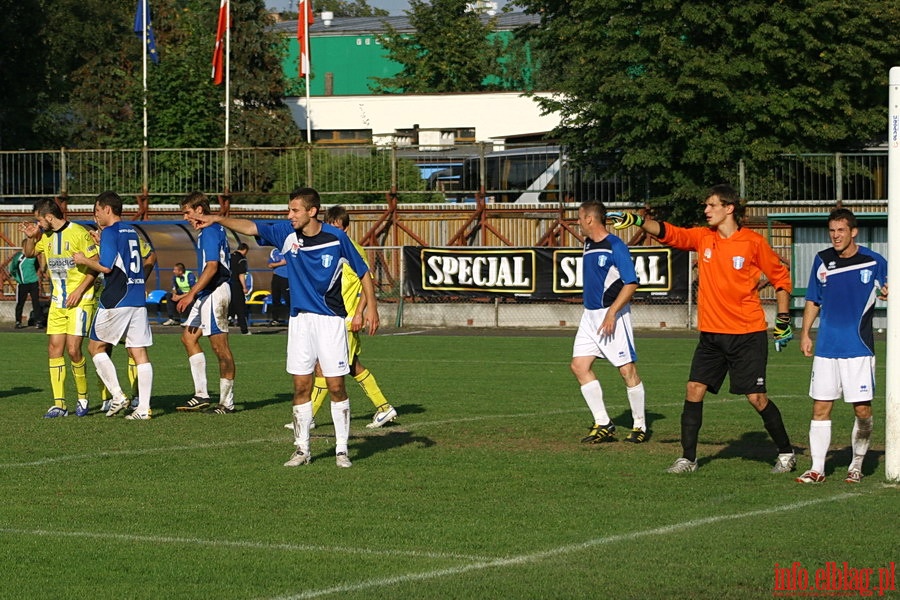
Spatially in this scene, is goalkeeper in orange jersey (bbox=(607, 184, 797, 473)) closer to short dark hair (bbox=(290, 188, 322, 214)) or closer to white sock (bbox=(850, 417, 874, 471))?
white sock (bbox=(850, 417, 874, 471))

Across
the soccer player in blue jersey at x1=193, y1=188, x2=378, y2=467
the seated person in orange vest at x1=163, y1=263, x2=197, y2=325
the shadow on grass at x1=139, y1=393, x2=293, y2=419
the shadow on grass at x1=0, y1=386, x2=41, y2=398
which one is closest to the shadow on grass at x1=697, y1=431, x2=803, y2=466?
the soccer player in blue jersey at x1=193, y1=188, x2=378, y2=467

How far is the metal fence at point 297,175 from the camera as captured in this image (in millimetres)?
36219

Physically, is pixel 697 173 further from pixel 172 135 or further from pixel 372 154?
pixel 172 135

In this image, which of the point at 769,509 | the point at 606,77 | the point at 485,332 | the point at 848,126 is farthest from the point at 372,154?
the point at 769,509

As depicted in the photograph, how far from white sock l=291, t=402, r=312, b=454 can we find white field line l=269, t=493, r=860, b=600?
348 centimetres

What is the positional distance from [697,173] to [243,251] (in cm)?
1322

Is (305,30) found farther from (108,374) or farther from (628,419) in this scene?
(628,419)

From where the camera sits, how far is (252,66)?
60.2 m

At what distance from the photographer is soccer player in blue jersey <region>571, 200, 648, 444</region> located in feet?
40.6

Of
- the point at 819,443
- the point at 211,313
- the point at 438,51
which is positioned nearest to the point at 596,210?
the point at 819,443

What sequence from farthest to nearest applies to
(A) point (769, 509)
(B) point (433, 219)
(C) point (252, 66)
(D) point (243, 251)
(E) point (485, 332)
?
(C) point (252, 66)
(B) point (433, 219)
(E) point (485, 332)
(D) point (243, 251)
(A) point (769, 509)

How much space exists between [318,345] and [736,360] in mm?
3176

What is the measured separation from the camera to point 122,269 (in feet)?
46.3

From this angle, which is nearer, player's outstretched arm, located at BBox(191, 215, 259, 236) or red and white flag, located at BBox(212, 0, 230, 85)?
player's outstretched arm, located at BBox(191, 215, 259, 236)
